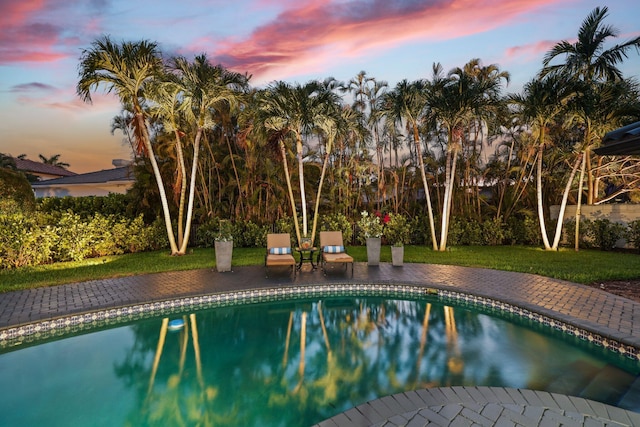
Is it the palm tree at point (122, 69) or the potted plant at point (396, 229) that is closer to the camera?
the palm tree at point (122, 69)

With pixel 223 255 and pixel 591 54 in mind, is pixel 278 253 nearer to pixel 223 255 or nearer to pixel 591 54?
pixel 223 255

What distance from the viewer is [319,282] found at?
7.21 meters

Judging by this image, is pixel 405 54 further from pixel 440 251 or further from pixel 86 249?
pixel 86 249

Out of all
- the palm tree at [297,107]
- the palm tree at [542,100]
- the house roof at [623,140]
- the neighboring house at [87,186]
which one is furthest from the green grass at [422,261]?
the neighboring house at [87,186]

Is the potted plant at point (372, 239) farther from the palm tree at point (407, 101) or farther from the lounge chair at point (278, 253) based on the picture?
the palm tree at point (407, 101)

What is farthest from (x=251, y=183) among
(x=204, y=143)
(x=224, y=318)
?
(x=224, y=318)

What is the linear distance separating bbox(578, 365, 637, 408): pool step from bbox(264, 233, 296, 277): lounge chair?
5.30 m

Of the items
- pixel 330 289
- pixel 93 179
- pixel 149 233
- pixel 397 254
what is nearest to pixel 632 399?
pixel 330 289

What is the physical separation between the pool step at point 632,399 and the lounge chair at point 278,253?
5.56 meters

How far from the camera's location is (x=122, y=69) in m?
9.17

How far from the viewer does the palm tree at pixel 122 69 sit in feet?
29.1

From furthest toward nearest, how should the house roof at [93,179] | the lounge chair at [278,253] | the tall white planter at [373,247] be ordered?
the house roof at [93,179]
the tall white planter at [373,247]
the lounge chair at [278,253]

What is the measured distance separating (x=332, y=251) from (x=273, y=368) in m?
4.59

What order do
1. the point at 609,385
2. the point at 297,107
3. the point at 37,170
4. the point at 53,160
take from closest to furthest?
the point at 609,385
the point at 297,107
the point at 37,170
the point at 53,160
